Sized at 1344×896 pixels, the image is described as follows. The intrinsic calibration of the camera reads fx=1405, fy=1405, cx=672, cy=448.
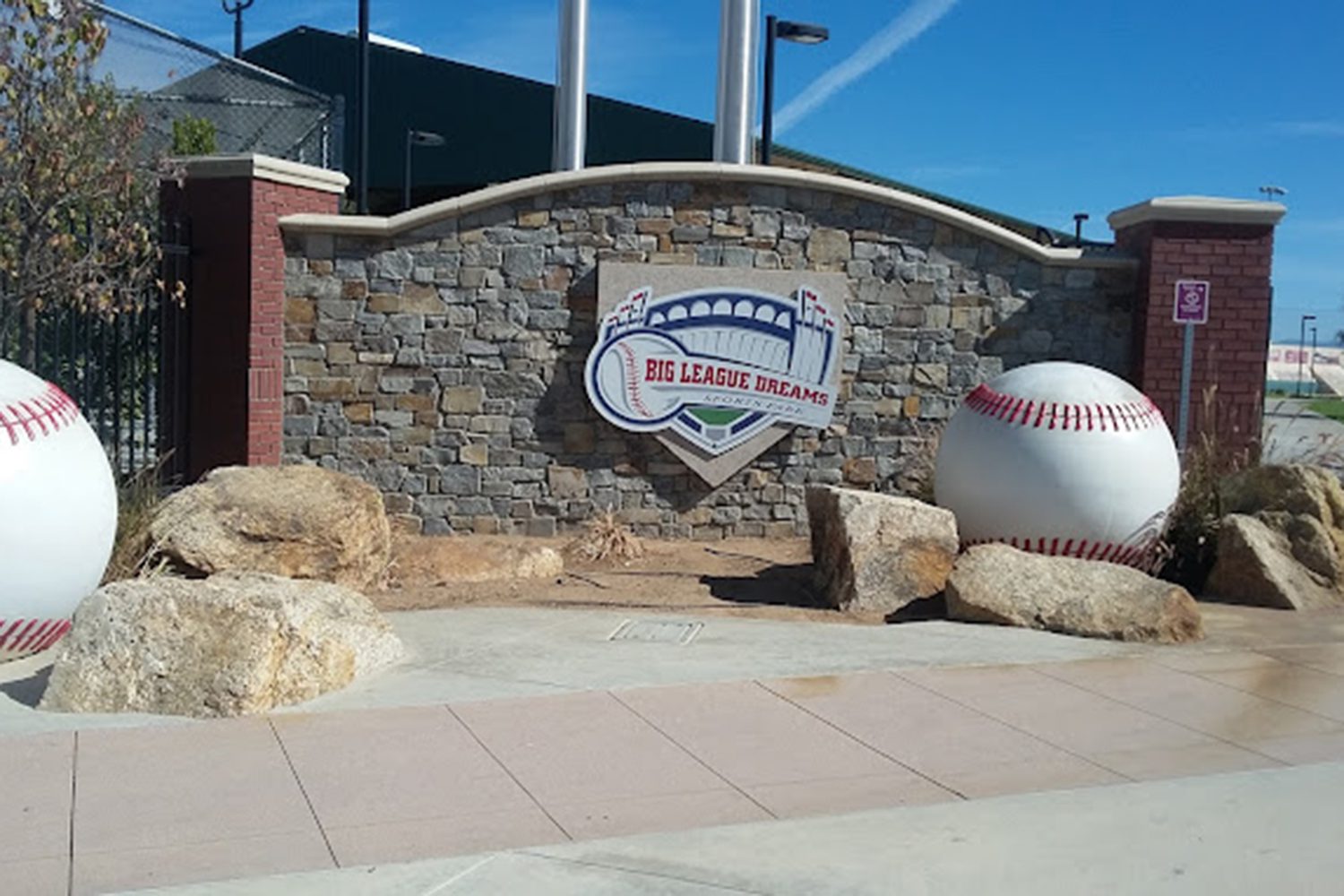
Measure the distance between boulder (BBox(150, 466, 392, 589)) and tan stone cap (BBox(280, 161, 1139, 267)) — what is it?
2.87m

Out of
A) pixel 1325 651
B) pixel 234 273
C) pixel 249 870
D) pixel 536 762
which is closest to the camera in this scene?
pixel 249 870

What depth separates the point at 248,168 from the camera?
11.4 metres

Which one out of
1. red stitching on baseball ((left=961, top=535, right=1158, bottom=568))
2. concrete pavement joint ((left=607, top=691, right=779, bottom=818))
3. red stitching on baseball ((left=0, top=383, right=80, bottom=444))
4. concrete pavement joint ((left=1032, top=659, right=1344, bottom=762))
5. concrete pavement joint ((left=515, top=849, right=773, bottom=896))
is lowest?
concrete pavement joint ((left=515, top=849, right=773, bottom=896))

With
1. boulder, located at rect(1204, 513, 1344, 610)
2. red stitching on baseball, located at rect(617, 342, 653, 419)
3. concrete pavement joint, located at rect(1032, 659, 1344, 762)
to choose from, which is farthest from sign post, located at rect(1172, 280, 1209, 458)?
concrete pavement joint, located at rect(1032, 659, 1344, 762)

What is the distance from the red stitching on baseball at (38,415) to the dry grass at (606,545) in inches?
187

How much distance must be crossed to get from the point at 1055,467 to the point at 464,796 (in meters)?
5.58

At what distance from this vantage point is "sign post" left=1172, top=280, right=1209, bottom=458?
12109 mm

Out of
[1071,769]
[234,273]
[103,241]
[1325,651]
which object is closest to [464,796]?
[1071,769]

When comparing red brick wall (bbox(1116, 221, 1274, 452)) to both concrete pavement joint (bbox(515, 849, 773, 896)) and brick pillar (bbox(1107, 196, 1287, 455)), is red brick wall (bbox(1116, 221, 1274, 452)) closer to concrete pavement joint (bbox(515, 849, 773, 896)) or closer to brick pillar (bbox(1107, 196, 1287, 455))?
brick pillar (bbox(1107, 196, 1287, 455))

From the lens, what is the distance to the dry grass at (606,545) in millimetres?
11492

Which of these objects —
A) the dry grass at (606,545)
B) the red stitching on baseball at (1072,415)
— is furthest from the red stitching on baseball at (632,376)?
the red stitching on baseball at (1072,415)

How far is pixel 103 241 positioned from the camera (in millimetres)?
10234

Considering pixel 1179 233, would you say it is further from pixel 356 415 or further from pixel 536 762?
pixel 536 762

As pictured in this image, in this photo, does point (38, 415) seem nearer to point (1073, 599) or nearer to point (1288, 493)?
point (1073, 599)
